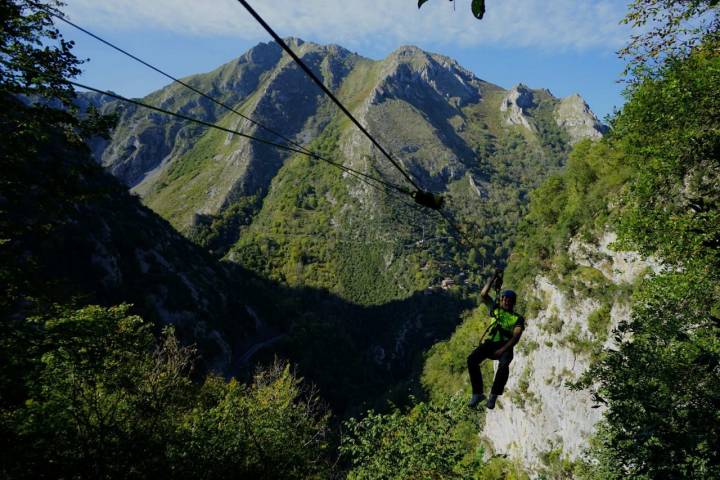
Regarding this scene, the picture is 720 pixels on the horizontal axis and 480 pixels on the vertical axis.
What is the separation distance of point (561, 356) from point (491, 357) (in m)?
32.4

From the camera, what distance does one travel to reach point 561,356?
3644 centimetres

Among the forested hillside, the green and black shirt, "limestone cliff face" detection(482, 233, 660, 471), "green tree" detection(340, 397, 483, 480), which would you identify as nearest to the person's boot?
the green and black shirt

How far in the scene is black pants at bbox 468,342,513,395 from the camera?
9.38 metres

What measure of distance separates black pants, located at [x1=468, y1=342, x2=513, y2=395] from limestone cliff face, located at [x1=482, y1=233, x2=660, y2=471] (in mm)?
23604

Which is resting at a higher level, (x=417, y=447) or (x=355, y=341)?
(x=417, y=447)

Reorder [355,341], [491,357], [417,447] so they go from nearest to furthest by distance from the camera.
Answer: [491,357] < [417,447] < [355,341]

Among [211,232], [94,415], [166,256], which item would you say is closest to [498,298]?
[94,415]

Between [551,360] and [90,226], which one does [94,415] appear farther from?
[90,226]

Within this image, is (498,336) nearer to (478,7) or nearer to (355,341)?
(478,7)

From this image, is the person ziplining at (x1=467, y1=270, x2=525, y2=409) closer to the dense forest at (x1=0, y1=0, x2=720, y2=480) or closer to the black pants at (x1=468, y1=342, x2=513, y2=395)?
the black pants at (x1=468, y1=342, x2=513, y2=395)

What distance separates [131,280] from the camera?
63.7 m

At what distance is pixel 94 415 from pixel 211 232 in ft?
503

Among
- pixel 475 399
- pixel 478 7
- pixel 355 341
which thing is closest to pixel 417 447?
pixel 475 399

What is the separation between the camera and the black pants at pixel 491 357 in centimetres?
938
